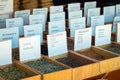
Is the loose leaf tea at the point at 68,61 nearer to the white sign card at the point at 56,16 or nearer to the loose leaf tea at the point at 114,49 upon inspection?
the loose leaf tea at the point at 114,49

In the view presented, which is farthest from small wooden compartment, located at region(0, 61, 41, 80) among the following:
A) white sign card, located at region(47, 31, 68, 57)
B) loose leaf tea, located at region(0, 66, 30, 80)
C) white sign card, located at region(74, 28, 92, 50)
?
white sign card, located at region(74, 28, 92, 50)

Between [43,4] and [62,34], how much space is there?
1710 mm

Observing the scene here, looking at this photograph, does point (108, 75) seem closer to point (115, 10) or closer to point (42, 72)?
point (42, 72)

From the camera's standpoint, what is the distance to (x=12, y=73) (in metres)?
1.71

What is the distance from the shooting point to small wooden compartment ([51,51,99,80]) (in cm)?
170

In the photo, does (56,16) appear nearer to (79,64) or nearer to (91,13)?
(91,13)

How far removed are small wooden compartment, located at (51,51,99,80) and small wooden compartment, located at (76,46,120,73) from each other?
7cm

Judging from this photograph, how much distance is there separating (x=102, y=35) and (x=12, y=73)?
0.75 meters

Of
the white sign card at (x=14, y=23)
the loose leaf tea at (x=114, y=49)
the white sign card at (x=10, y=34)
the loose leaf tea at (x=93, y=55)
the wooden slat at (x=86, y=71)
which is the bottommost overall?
the wooden slat at (x=86, y=71)

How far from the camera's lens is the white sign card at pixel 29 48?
177 centimetres

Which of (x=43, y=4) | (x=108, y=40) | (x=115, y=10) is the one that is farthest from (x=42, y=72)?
(x=43, y=4)

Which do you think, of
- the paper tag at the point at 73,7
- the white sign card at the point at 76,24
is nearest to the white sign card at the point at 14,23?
the white sign card at the point at 76,24

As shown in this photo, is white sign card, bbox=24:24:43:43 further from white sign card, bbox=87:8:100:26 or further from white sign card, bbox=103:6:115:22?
white sign card, bbox=103:6:115:22

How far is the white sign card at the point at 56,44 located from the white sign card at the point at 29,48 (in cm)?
8
